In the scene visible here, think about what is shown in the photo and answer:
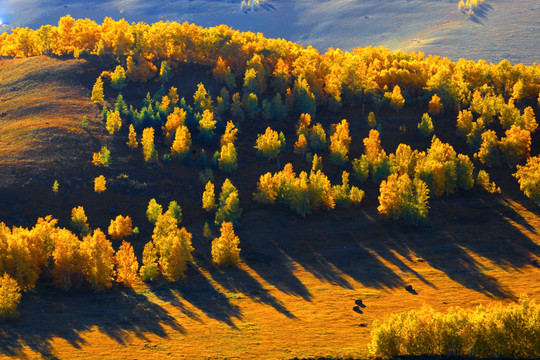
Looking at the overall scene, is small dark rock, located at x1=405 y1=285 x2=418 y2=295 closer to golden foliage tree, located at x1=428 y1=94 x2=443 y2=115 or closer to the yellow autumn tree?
the yellow autumn tree

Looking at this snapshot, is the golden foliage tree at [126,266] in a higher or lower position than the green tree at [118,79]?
lower

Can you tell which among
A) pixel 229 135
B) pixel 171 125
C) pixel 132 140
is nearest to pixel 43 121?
pixel 132 140

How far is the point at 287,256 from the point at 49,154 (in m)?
70.9

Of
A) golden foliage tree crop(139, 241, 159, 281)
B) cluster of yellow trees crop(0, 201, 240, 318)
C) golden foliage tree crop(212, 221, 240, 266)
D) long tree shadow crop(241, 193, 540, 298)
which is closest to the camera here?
cluster of yellow trees crop(0, 201, 240, 318)

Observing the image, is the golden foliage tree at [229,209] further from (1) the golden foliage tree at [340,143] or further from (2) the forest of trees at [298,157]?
(1) the golden foliage tree at [340,143]

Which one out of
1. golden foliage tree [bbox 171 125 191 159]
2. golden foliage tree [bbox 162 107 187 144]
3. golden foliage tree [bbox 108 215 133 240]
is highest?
golden foliage tree [bbox 162 107 187 144]

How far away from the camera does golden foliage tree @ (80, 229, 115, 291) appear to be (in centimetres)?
10844

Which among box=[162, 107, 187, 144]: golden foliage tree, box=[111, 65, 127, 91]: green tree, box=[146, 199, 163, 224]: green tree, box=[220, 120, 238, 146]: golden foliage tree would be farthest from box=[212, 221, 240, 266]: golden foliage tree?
box=[111, 65, 127, 91]: green tree

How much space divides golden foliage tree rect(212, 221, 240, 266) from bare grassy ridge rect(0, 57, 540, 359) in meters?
2.91

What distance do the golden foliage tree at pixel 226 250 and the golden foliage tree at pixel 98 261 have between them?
69.3 ft

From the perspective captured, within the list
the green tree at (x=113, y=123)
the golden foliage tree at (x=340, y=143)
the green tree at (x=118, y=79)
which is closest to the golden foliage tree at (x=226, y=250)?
the golden foliage tree at (x=340, y=143)

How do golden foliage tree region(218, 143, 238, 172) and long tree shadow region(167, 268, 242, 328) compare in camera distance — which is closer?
long tree shadow region(167, 268, 242, 328)

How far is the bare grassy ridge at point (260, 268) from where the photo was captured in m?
91.4

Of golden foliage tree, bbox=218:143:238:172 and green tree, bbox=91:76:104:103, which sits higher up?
green tree, bbox=91:76:104:103
